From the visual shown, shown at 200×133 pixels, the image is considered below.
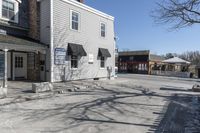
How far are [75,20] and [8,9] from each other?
5.12 metres

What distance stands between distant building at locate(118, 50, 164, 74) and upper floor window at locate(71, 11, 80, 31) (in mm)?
26377

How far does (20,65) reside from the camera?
18000mm

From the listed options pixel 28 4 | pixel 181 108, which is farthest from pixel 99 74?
pixel 181 108

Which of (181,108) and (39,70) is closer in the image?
(181,108)

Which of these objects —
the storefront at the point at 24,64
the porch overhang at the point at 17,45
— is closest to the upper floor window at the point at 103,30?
the storefront at the point at 24,64

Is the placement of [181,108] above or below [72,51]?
below

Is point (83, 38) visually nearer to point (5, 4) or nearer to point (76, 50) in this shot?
point (76, 50)

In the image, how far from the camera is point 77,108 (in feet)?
29.7

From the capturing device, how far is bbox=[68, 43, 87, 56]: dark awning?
17500 mm

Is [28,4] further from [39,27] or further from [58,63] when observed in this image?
[58,63]

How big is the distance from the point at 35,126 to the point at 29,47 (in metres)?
9.20

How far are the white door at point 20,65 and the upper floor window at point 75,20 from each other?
4534mm

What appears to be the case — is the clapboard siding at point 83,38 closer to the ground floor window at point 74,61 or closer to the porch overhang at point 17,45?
the ground floor window at point 74,61

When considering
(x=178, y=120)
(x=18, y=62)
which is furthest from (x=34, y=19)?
(x=178, y=120)
